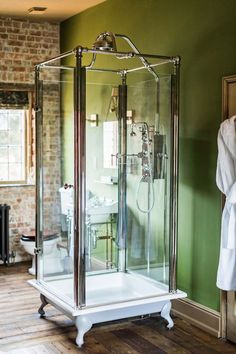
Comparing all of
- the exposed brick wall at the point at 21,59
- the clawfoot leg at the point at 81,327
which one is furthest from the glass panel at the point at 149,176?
the exposed brick wall at the point at 21,59

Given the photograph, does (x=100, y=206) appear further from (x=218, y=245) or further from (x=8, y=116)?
(x=8, y=116)

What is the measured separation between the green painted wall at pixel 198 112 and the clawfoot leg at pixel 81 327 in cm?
101

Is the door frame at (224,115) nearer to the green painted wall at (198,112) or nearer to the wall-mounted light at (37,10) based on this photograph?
the green painted wall at (198,112)

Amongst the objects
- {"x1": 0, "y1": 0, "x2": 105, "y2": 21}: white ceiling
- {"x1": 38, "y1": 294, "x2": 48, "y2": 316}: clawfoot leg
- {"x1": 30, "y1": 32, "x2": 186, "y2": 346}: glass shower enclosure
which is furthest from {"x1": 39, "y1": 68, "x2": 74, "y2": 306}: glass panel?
{"x1": 0, "y1": 0, "x2": 105, "y2": 21}: white ceiling

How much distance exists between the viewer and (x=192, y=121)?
15.3ft

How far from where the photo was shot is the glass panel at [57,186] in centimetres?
448

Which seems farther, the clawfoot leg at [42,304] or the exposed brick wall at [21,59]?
the exposed brick wall at [21,59]

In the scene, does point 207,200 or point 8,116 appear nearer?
point 207,200

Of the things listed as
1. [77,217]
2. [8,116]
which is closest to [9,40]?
[8,116]

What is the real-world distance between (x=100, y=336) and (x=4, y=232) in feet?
8.69

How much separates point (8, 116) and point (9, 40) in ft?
2.97

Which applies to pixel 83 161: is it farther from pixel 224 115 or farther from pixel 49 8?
pixel 49 8

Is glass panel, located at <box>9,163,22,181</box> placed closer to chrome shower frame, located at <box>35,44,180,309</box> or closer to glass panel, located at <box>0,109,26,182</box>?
glass panel, located at <box>0,109,26,182</box>

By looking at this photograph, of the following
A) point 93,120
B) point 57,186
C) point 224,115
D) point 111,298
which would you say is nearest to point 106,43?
point 93,120
